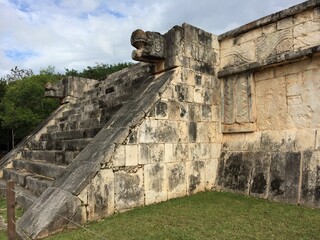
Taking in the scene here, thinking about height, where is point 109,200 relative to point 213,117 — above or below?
below

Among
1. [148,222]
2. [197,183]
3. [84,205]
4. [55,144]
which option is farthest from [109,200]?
[55,144]

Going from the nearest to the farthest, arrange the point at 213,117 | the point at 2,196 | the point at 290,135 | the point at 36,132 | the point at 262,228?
the point at 262,228 → the point at 290,135 → the point at 213,117 → the point at 2,196 → the point at 36,132

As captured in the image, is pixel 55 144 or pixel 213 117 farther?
pixel 55 144

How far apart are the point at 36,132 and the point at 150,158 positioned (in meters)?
6.45

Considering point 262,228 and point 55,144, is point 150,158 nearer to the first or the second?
point 262,228

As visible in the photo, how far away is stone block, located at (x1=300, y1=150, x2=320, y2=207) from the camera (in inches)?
177

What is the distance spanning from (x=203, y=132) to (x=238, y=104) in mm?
910

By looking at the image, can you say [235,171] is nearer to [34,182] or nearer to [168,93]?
[168,93]

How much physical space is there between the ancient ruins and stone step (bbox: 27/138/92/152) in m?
0.13

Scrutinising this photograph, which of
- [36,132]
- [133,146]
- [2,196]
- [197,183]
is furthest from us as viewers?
[36,132]

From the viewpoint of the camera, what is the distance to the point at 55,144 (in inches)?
307

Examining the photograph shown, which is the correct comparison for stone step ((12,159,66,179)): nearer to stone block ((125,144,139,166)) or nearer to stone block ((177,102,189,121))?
stone block ((125,144,139,166))

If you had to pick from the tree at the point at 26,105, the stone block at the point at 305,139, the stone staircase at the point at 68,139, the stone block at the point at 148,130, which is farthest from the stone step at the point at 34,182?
the tree at the point at 26,105

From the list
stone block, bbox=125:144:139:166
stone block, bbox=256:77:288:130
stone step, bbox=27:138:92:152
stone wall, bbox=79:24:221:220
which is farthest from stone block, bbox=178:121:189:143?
stone step, bbox=27:138:92:152
